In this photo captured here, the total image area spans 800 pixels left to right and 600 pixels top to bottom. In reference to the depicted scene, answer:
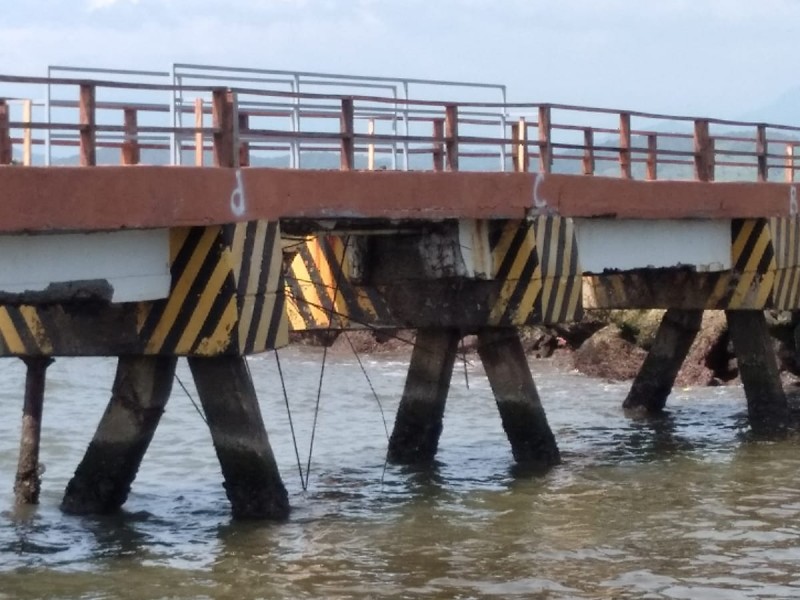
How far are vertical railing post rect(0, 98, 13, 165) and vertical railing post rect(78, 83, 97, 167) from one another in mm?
576

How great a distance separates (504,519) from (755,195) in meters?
7.34

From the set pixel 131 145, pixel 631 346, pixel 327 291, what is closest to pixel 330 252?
pixel 327 291

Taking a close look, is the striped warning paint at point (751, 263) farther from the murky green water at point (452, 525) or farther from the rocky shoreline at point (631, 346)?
the rocky shoreline at point (631, 346)

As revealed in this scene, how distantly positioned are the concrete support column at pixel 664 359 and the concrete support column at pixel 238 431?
8705 mm

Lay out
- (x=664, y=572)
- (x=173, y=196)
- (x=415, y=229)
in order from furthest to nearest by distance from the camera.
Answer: (x=415, y=229), (x=173, y=196), (x=664, y=572)

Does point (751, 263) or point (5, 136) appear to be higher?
point (5, 136)

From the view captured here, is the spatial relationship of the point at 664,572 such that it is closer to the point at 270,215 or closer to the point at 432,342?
the point at 270,215

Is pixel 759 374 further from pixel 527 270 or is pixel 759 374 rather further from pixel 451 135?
pixel 451 135

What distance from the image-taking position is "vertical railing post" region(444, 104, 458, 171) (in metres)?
14.9

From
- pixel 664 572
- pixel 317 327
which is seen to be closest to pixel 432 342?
pixel 317 327

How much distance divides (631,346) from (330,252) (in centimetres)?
Answer: 1034

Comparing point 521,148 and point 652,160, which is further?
point 652,160

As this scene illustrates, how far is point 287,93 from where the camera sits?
1295 centimetres

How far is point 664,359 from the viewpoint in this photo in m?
20.6
